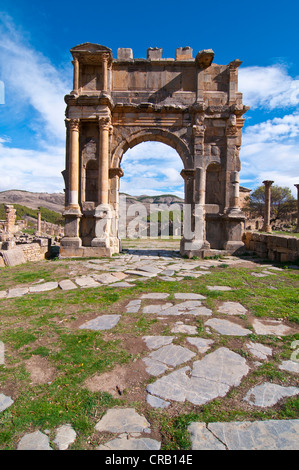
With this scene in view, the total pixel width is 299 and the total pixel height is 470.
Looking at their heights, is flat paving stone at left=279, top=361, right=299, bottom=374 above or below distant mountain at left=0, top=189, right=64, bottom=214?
below

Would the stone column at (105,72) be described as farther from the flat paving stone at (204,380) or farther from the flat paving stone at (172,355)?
the flat paving stone at (204,380)

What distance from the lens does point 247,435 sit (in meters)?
1.73

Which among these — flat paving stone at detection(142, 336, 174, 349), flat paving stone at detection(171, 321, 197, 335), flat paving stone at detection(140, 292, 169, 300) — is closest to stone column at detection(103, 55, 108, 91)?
flat paving stone at detection(140, 292, 169, 300)

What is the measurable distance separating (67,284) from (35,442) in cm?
413

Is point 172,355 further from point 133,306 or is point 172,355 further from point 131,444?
point 133,306

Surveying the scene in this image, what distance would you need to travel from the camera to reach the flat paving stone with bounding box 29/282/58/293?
518 centimetres

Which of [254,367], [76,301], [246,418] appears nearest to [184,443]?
[246,418]

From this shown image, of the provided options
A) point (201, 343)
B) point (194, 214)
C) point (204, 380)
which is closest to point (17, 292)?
point (201, 343)

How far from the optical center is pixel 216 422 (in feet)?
6.02

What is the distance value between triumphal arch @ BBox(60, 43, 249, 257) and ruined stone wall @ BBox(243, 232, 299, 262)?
23.2 inches

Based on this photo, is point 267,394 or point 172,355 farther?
point 172,355

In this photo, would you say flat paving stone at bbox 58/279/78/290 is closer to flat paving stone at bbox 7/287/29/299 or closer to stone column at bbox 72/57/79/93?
flat paving stone at bbox 7/287/29/299

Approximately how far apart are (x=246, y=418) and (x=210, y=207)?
9252 millimetres

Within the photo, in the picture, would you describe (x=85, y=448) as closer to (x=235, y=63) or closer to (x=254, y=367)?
(x=254, y=367)
